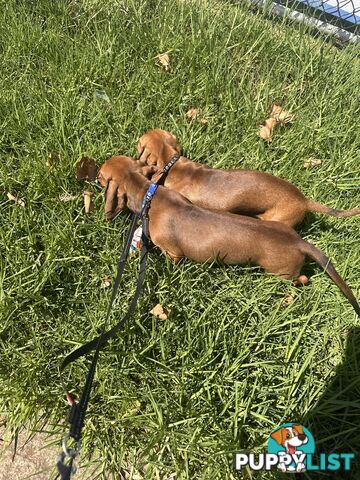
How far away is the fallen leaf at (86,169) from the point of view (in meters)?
3.18

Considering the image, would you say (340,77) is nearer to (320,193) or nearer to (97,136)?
(320,193)

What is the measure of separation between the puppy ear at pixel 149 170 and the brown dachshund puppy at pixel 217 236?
17cm

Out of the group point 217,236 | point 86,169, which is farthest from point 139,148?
point 217,236

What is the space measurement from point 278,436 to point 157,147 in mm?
2164

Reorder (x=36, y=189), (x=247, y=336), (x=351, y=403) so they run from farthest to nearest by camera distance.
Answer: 1. (x=36, y=189)
2. (x=247, y=336)
3. (x=351, y=403)

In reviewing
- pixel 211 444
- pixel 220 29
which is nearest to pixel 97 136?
pixel 220 29

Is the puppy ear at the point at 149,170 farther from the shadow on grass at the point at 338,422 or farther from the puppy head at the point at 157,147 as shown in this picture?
the shadow on grass at the point at 338,422

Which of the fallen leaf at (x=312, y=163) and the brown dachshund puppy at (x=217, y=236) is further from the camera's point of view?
the fallen leaf at (x=312, y=163)

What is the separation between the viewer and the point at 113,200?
3.06 metres

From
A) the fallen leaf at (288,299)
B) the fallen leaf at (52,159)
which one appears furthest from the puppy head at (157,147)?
the fallen leaf at (288,299)

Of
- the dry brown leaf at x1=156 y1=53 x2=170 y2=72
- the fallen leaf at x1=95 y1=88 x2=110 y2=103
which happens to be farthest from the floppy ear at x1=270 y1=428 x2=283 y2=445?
the dry brown leaf at x1=156 y1=53 x2=170 y2=72

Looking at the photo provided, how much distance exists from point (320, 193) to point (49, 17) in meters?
2.90

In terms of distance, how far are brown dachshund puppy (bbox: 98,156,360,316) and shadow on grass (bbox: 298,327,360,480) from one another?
0.55 metres

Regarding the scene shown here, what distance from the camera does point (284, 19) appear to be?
4.20 m
